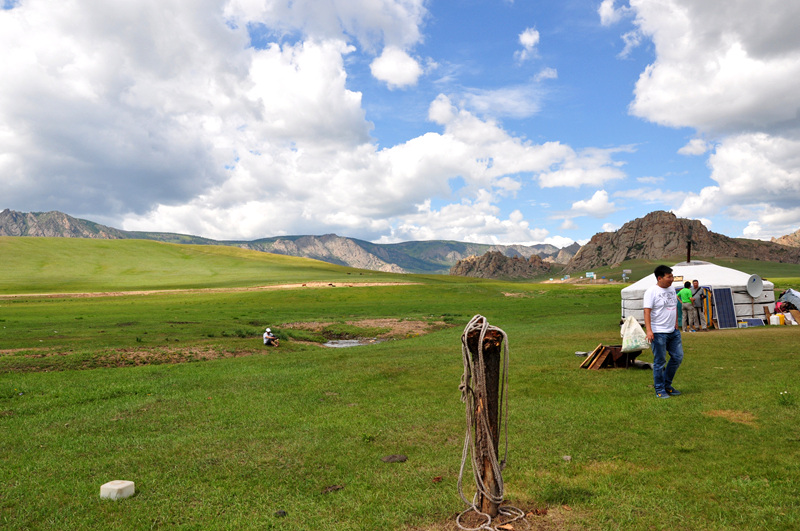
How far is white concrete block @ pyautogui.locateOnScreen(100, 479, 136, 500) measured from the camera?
6.32m

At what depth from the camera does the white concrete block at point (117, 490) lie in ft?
20.7

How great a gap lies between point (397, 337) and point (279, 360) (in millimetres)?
12350

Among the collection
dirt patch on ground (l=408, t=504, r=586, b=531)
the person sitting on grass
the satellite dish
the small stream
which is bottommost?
the small stream

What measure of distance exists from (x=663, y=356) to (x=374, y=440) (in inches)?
271

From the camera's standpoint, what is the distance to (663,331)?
1073 cm

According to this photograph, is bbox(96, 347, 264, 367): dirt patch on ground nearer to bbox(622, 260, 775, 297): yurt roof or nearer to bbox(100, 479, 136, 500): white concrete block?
bbox(100, 479, 136, 500): white concrete block

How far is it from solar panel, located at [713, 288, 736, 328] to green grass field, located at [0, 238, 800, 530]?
227 inches

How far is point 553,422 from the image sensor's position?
911cm

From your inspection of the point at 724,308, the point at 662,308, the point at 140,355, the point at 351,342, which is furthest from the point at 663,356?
the point at 351,342

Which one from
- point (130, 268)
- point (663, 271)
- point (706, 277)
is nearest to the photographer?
point (663, 271)

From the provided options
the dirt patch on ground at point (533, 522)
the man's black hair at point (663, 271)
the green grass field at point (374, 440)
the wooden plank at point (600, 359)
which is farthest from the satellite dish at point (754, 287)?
the dirt patch on ground at point (533, 522)

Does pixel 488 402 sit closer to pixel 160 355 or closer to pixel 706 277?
pixel 160 355

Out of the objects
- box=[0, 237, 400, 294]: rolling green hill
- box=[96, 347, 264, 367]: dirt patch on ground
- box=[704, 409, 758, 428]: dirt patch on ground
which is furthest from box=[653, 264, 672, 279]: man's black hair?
box=[0, 237, 400, 294]: rolling green hill

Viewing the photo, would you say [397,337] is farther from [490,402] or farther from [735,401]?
[490,402]
